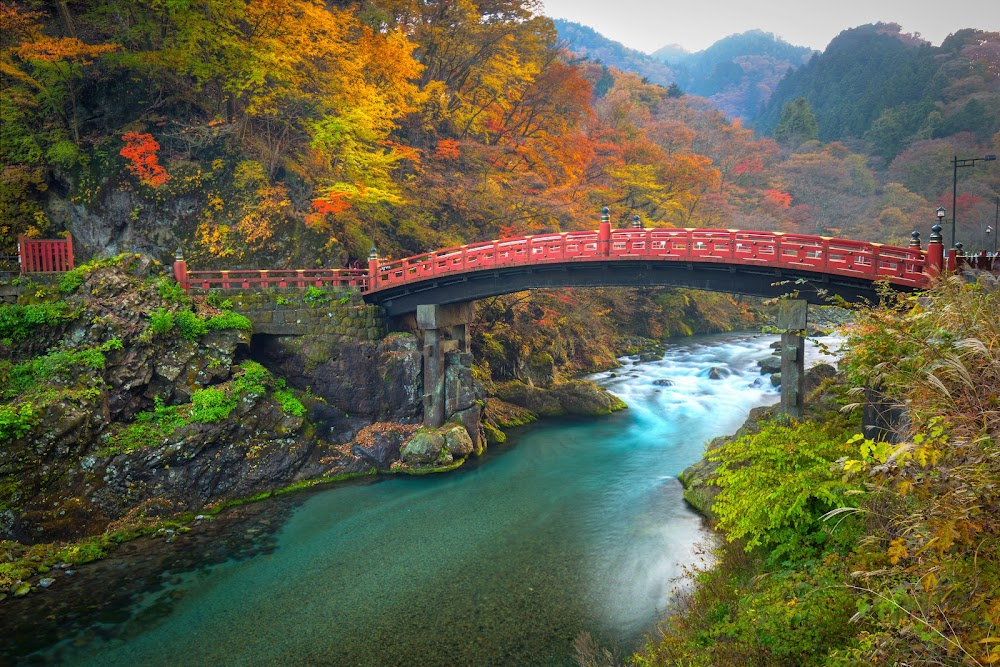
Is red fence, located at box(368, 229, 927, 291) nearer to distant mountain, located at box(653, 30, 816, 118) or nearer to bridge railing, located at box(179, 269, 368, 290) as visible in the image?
bridge railing, located at box(179, 269, 368, 290)

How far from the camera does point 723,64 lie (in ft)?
400

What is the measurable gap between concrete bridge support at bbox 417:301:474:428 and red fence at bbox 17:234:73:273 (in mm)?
11190

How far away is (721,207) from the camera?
45.6m

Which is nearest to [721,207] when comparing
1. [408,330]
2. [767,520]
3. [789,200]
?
[789,200]

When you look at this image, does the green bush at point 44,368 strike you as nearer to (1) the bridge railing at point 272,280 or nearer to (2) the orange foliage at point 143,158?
(1) the bridge railing at point 272,280

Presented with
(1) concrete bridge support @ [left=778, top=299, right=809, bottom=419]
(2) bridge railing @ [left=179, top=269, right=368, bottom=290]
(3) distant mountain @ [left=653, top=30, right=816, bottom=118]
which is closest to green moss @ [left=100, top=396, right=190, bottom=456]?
(2) bridge railing @ [left=179, top=269, right=368, bottom=290]

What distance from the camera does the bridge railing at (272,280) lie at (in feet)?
66.4

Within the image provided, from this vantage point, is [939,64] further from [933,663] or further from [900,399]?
[933,663]

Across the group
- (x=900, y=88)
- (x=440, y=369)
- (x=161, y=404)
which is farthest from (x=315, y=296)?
(x=900, y=88)

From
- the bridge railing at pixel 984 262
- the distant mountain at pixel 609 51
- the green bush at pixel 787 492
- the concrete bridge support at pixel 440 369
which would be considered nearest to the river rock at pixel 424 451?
the concrete bridge support at pixel 440 369

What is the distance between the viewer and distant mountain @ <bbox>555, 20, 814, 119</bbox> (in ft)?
374

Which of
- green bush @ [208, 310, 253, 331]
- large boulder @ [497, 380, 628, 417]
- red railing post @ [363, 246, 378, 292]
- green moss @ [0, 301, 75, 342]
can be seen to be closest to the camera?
green moss @ [0, 301, 75, 342]

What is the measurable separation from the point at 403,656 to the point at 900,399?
883 centimetres

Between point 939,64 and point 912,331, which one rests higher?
point 939,64
